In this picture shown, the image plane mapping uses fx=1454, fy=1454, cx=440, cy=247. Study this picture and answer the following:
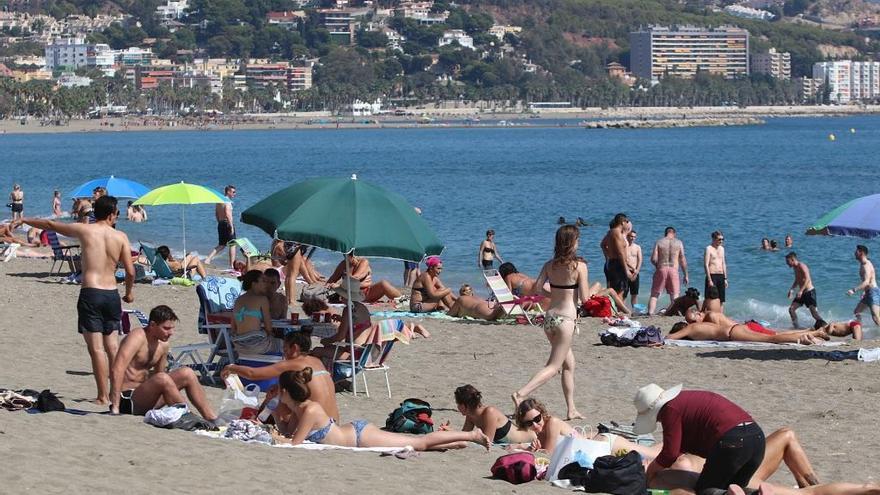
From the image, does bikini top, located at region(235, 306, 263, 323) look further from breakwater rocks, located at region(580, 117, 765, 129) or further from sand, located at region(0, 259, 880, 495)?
breakwater rocks, located at region(580, 117, 765, 129)

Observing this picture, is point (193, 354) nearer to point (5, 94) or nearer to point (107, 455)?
point (107, 455)

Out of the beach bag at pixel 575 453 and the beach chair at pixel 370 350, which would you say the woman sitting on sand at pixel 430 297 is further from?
the beach bag at pixel 575 453

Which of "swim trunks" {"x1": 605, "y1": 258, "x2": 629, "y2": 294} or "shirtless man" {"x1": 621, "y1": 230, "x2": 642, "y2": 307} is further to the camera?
"shirtless man" {"x1": 621, "y1": 230, "x2": 642, "y2": 307}

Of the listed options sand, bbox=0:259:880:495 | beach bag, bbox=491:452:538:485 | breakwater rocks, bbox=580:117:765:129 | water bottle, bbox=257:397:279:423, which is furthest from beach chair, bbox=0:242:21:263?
breakwater rocks, bbox=580:117:765:129

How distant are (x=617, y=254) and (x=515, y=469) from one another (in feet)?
26.2

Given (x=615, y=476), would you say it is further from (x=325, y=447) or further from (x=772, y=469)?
(x=325, y=447)

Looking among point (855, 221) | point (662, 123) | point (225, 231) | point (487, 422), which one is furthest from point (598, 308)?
point (662, 123)

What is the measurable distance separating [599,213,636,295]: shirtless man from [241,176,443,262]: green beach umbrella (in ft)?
16.4

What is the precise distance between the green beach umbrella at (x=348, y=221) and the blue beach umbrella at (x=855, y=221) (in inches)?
145

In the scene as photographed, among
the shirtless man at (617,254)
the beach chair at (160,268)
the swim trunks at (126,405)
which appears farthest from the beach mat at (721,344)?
the beach chair at (160,268)

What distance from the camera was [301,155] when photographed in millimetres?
91500

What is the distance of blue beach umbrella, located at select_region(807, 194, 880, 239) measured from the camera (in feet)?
38.2

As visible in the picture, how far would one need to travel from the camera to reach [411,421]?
852cm

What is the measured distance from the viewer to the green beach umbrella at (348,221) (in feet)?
31.1
